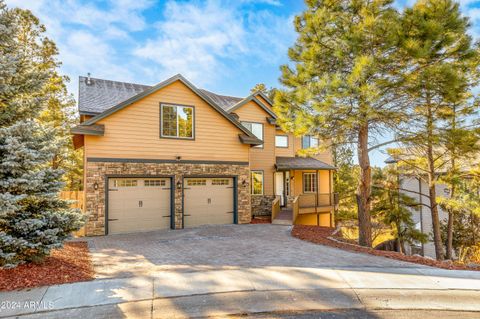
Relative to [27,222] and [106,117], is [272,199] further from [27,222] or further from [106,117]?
[27,222]

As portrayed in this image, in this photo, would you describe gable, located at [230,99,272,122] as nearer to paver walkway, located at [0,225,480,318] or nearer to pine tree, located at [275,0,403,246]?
pine tree, located at [275,0,403,246]

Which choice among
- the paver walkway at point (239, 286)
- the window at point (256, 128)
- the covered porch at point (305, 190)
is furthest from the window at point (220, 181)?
the paver walkway at point (239, 286)

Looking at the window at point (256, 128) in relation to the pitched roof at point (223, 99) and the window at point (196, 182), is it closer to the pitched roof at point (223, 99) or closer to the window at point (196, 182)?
the pitched roof at point (223, 99)

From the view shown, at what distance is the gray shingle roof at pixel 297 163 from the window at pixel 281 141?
980 millimetres

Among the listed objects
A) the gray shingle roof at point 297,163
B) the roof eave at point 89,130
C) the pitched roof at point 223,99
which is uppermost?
the pitched roof at point 223,99

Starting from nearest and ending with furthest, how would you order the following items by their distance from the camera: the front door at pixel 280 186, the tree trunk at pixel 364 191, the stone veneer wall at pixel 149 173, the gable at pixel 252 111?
the tree trunk at pixel 364 191 → the stone veneer wall at pixel 149 173 → the gable at pixel 252 111 → the front door at pixel 280 186

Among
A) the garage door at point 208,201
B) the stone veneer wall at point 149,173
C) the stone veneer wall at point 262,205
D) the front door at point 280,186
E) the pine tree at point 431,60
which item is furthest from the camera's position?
the front door at point 280,186

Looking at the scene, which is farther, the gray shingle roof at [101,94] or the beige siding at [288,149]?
the beige siding at [288,149]

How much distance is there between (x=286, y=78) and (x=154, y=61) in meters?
8.63

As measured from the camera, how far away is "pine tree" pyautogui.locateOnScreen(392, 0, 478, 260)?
320 inches

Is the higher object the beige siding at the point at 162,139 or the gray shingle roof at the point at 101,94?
the gray shingle roof at the point at 101,94

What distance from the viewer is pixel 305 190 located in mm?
19453

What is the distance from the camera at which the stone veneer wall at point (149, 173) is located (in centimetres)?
1093

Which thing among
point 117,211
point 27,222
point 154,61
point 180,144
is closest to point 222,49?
point 154,61
